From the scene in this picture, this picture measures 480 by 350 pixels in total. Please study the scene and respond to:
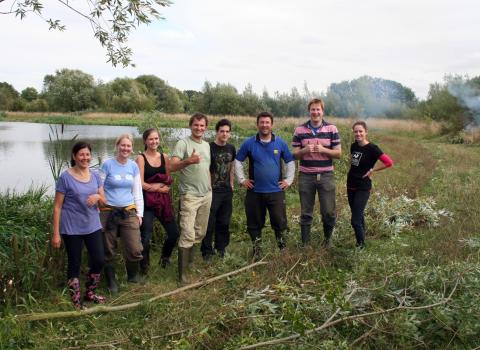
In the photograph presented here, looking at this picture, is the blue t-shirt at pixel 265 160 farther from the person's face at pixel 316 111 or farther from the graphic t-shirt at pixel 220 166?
the person's face at pixel 316 111

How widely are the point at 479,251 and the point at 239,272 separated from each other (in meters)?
2.64

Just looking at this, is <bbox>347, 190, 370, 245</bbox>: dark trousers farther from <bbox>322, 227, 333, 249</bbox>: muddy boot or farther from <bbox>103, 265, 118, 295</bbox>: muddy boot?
<bbox>103, 265, 118, 295</bbox>: muddy boot

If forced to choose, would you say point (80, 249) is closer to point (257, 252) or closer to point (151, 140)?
point (151, 140)

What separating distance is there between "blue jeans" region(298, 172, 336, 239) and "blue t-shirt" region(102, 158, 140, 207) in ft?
6.90

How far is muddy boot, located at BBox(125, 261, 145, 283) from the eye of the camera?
4.65 meters

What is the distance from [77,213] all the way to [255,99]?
31.2m

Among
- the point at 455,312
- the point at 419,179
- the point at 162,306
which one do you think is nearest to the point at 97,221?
the point at 162,306

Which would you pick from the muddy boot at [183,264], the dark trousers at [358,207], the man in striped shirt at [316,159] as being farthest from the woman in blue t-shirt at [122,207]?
the dark trousers at [358,207]

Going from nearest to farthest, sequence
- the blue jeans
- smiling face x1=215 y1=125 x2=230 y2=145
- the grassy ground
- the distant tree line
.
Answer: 1. the grassy ground
2. smiling face x1=215 y1=125 x2=230 y2=145
3. the blue jeans
4. the distant tree line

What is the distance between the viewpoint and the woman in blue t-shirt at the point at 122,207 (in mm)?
4453

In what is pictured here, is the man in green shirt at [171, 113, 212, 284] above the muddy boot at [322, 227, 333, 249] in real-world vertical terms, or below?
above

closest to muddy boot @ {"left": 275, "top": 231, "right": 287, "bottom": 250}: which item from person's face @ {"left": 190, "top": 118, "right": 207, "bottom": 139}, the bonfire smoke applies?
person's face @ {"left": 190, "top": 118, "right": 207, "bottom": 139}

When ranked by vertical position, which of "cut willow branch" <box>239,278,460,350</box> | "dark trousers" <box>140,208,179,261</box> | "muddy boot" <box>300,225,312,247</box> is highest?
"dark trousers" <box>140,208,179,261</box>

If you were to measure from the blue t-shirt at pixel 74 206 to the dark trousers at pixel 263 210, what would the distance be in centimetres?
192
